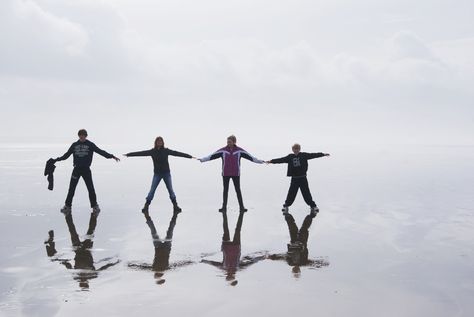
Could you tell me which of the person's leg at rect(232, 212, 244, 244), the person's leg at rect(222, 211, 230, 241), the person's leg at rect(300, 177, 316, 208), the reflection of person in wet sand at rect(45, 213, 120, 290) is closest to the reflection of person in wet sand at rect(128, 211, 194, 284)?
the reflection of person in wet sand at rect(45, 213, 120, 290)

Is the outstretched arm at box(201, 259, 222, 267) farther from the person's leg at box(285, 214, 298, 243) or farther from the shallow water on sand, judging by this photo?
the person's leg at box(285, 214, 298, 243)

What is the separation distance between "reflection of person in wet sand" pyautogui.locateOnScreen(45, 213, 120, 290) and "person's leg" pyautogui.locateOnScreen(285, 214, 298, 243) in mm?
3931

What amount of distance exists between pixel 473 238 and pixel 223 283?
6364 millimetres

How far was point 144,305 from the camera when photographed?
7.46 metres

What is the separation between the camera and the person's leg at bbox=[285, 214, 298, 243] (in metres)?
12.5

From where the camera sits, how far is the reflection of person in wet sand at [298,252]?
391 inches

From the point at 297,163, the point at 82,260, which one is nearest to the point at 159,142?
the point at 297,163

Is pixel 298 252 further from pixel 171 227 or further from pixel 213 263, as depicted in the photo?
pixel 171 227

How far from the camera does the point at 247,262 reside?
10.0 metres

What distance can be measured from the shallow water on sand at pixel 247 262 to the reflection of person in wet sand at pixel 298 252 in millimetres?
102

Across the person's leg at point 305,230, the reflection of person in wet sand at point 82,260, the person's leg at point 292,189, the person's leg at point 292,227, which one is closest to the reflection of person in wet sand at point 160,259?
the reflection of person in wet sand at point 82,260

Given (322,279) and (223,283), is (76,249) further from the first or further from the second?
(322,279)

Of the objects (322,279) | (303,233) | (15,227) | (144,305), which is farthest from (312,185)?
(144,305)

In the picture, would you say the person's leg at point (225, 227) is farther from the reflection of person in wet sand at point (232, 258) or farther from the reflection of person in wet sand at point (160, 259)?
the reflection of person in wet sand at point (160, 259)
